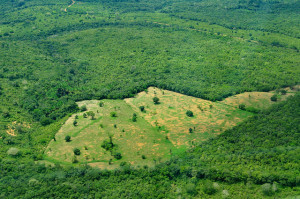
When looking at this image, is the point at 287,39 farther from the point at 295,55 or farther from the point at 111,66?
the point at 111,66

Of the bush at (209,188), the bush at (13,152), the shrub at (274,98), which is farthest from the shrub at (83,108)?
the shrub at (274,98)

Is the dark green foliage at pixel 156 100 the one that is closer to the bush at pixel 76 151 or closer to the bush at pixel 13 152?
the bush at pixel 76 151

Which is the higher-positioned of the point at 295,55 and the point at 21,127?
the point at 295,55

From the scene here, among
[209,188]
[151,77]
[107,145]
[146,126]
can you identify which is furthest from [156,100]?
[209,188]

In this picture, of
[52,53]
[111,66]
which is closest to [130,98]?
[111,66]

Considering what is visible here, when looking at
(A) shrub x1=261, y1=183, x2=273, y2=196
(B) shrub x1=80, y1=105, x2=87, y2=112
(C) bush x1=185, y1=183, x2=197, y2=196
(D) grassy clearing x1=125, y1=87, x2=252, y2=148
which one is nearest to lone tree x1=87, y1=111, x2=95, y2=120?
(B) shrub x1=80, y1=105, x2=87, y2=112

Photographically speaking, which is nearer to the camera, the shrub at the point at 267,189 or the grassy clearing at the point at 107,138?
the shrub at the point at 267,189

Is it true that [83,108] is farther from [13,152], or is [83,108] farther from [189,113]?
[189,113]

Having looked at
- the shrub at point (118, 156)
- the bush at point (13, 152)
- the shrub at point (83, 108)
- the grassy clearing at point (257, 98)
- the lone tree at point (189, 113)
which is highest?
the grassy clearing at point (257, 98)
